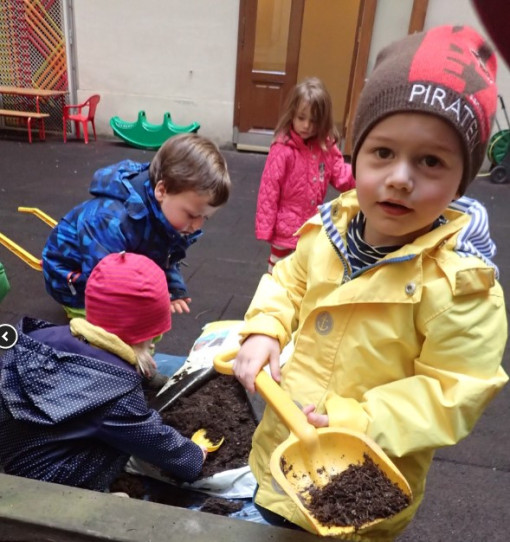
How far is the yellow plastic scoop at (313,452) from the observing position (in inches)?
44.4

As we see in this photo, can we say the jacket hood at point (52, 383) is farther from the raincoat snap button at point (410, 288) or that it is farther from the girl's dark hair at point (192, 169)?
the girl's dark hair at point (192, 169)

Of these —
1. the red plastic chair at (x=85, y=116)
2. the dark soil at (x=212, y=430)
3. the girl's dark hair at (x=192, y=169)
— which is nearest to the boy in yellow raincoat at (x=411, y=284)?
the dark soil at (x=212, y=430)

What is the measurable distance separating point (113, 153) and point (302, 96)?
18.0 feet

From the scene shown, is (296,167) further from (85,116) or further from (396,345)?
(85,116)

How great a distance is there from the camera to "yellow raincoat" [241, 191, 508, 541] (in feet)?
3.81

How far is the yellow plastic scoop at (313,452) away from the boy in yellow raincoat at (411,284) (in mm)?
35

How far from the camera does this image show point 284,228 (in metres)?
3.54

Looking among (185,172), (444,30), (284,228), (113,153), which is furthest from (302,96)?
(113,153)

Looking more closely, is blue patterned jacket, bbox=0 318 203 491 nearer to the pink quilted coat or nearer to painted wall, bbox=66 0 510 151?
the pink quilted coat

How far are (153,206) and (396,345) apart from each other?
1619mm

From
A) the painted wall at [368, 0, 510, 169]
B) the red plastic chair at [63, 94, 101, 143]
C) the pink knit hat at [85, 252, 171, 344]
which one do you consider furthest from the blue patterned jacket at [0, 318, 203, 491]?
the red plastic chair at [63, 94, 101, 143]

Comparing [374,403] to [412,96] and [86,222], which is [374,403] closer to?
[412,96]

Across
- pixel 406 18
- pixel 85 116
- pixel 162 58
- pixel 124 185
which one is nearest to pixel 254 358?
pixel 124 185

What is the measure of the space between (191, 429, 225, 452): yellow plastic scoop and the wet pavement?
78 centimetres
